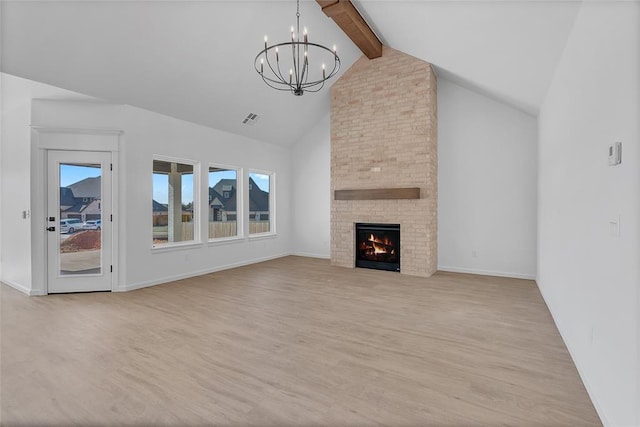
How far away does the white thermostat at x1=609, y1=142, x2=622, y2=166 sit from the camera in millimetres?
1691

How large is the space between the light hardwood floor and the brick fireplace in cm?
166

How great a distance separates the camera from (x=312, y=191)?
8.14 metres

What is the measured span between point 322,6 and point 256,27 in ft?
3.27

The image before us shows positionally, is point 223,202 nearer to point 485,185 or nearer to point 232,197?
point 232,197

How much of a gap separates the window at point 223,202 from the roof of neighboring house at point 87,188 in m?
1.95

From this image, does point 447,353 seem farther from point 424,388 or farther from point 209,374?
point 209,374

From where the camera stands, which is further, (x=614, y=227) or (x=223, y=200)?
(x=223, y=200)

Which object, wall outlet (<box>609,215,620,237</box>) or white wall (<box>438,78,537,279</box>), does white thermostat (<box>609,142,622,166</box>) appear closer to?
wall outlet (<box>609,215,620,237</box>)

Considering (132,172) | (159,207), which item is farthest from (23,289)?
(132,172)

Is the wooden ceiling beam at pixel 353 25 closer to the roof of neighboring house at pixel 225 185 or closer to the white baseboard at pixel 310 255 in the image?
the roof of neighboring house at pixel 225 185

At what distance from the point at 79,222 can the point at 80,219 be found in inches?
1.9

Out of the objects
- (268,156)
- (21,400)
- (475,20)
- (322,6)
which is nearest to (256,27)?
(322,6)

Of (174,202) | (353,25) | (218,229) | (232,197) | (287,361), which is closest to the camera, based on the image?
(287,361)

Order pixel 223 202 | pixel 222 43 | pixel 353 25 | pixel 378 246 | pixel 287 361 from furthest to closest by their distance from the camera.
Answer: pixel 223 202 → pixel 378 246 → pixel 353 25 → pixel 222 43 → pixel 287 361
